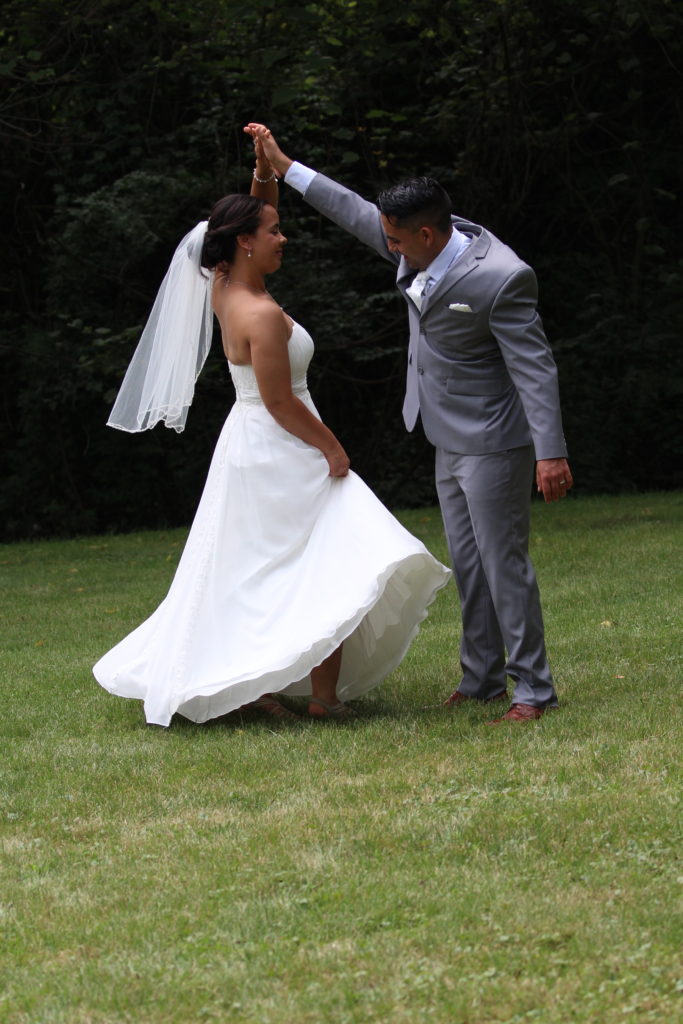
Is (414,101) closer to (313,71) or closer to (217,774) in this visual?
Result: (313,71)

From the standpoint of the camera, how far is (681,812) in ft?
13.1

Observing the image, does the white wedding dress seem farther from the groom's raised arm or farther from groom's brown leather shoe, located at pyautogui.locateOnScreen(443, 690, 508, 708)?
the groom's raised arm

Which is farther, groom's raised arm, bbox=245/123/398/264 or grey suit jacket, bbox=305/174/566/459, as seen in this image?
groom's raised arm, bbox=245/123/398/264

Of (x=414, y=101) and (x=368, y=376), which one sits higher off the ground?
(x=414, y=101)

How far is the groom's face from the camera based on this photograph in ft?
17.1

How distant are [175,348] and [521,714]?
89.3 inches

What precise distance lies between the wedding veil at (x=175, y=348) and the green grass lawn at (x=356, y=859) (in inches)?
54.2

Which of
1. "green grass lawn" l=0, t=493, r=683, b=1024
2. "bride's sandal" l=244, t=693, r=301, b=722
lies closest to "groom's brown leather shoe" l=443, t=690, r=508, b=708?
"green grass lawn" l=0, t=493, r=683, b=1024

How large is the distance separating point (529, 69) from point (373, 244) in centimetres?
1057

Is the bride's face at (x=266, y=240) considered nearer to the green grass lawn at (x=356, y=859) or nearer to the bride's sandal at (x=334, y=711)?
the bride's sandal at (x=334, y=711)

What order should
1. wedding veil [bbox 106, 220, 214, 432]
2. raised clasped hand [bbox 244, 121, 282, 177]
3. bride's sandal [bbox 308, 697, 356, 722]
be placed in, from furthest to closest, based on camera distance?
wedding veil [bbox 106, 220, 214, 432] → bride's sandal [bbox 308, 697, 356, 722] → raised clasped hand [bbox 244, 121, 282, 177]

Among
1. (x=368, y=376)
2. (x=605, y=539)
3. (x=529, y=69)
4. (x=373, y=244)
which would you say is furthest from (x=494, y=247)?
(x=368, y=376)

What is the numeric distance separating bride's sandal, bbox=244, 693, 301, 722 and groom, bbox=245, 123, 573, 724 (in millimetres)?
922

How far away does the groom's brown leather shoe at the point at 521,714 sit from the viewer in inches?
210
